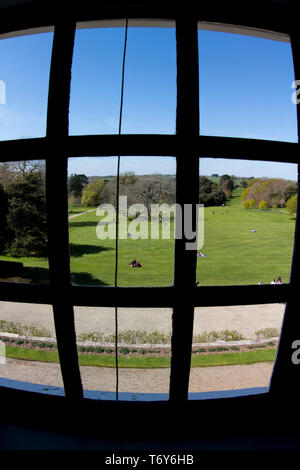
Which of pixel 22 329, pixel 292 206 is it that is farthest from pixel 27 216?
pixel 292 206

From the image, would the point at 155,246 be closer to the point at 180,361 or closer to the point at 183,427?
the point at 180,361

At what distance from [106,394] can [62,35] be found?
3157 mm

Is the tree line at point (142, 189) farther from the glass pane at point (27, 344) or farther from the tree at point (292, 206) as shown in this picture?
the glass pane at point (27, 344)

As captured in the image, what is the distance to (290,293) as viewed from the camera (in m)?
1.86

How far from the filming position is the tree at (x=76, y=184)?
→ 1.87 m

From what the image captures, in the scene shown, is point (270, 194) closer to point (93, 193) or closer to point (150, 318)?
point (93, 193)

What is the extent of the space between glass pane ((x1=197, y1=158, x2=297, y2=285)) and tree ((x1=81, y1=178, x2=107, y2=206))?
2.96ft

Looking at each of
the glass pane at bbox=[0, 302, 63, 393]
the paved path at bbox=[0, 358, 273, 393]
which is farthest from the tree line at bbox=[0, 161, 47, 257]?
the paved path at bbox=[0, 358, 273, 393]

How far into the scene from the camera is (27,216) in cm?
209

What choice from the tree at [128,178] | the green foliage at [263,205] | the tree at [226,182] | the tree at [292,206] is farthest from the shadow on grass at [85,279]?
the tree at [292,206]

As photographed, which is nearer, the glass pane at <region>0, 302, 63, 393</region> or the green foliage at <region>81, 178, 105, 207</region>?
the green foliage at <region>81, 178, 105, 207</region>

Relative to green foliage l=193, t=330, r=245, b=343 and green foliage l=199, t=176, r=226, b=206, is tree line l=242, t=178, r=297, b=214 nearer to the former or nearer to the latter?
green foliage l=199, t=176, r=226, b=206

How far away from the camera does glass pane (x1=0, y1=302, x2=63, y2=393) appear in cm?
224
